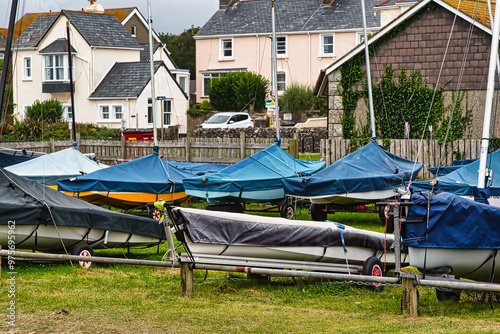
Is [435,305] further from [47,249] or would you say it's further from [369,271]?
[47,249]

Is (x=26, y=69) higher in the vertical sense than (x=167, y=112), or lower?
higher

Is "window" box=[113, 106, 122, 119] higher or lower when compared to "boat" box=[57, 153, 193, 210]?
higher

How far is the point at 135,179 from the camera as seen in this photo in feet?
71.4

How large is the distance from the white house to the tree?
35.6m

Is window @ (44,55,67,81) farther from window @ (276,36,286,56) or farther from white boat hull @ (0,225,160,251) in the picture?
white boat hull @ (0,225,160,251)

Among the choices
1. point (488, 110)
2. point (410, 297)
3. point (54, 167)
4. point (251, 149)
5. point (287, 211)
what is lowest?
point (287, 211)

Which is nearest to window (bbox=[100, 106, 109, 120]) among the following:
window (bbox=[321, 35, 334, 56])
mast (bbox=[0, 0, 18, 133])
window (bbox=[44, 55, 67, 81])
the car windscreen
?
window (bbox=[44, 55, 67, 81])

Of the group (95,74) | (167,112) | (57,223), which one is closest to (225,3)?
(167,112)

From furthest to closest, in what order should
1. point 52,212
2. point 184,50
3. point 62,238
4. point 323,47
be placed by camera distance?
point 184,50 < point 323,47 < point 62,238 < point 52,212

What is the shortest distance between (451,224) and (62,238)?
766 centimetres

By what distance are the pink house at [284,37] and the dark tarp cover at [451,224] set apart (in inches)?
2040

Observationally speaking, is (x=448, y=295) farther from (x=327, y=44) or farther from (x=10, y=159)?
(x=327, y=44)

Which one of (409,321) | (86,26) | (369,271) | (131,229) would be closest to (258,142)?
(131,229)

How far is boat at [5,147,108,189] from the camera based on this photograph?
24062mm
